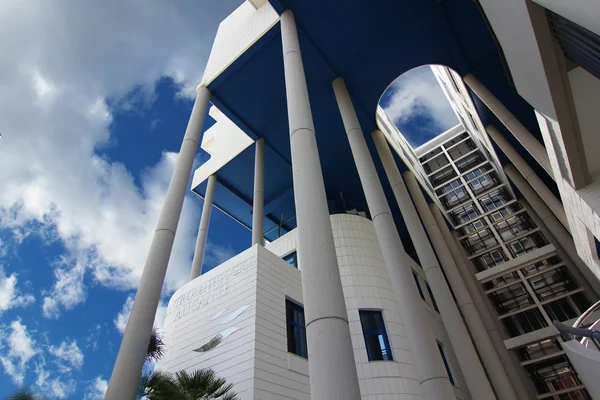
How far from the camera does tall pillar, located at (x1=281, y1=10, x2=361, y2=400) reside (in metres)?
4.00

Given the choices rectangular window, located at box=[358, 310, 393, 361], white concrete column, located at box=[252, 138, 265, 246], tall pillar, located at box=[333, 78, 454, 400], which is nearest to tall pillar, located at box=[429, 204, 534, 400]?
tall pillar, located at box=[333, 78, 454, 400]

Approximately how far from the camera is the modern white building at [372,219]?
16.7 ft

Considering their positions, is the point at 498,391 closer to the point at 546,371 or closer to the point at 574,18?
the point at 546,371

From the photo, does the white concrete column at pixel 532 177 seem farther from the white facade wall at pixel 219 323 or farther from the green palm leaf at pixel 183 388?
the green palm leaf at pixel 183 388

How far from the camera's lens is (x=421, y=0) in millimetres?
11844

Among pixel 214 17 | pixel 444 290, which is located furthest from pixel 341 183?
pixel 214 17

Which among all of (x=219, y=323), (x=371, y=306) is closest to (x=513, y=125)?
(x=371, y=306)

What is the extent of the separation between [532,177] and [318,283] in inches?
565

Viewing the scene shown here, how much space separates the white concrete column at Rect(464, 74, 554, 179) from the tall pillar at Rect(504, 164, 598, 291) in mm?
7253

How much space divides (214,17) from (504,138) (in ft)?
48.5

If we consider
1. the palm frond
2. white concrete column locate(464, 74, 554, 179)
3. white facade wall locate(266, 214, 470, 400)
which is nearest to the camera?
the palm frond

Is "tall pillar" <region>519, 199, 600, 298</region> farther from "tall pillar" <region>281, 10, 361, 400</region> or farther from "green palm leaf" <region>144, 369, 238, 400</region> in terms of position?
"green palm leaf" <region>144, 369, 238, 400</region>

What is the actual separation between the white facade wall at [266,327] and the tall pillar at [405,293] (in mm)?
1745

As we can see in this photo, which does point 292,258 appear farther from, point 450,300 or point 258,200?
point 450,300
